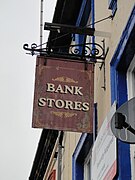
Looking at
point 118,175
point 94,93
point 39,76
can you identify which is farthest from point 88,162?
point 118,175

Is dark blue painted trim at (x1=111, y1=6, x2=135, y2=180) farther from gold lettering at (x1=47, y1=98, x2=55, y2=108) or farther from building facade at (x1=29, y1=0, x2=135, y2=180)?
gold lettering at (x1=47, y1=98, x2=55, y2=108)

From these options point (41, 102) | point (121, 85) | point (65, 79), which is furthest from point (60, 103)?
point (121, 85)

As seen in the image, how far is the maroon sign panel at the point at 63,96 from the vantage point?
8.09 meters

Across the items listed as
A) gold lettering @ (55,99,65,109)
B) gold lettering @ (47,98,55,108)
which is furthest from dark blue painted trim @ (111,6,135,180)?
gold lettering @ (47,98,55,108)

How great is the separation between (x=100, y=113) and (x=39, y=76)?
1022 mm

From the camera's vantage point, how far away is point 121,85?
7617mm

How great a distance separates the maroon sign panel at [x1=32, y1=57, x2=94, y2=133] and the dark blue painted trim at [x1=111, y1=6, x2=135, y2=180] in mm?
594

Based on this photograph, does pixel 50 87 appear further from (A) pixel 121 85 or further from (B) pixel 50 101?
(A) pixel 121 85

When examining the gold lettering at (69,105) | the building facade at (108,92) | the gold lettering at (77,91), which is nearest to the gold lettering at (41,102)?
the gold lettering at (69,105)

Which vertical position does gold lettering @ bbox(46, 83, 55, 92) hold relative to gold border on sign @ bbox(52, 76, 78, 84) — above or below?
below

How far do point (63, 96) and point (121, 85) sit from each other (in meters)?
1.01

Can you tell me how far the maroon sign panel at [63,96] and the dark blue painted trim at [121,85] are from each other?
59 cm

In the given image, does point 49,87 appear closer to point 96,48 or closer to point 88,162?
point 96,48

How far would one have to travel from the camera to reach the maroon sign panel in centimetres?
809
